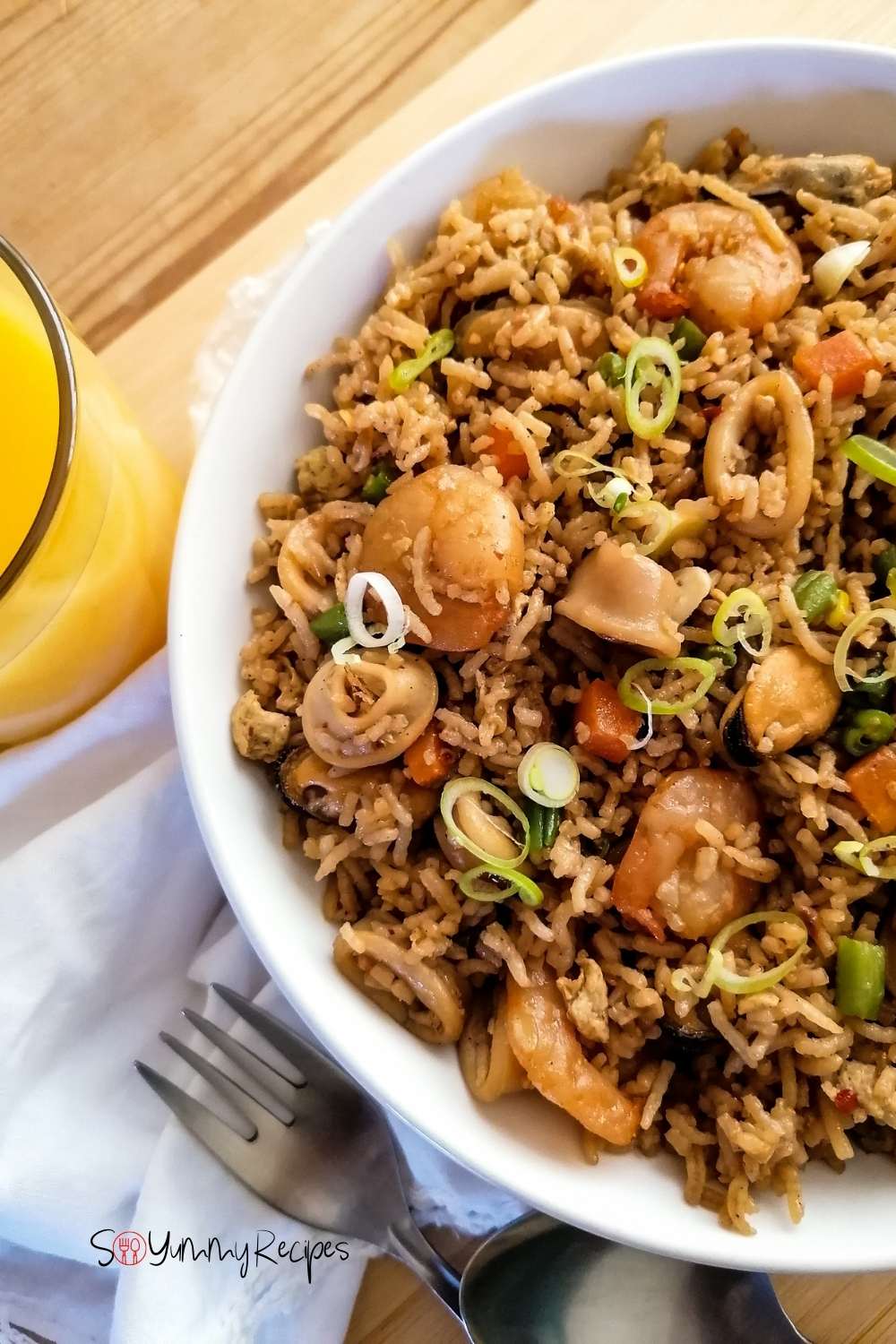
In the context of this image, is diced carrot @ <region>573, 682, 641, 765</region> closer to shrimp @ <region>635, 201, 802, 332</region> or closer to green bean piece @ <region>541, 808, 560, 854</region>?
green bean piece @ <region>541, 808, 560, 854</region>

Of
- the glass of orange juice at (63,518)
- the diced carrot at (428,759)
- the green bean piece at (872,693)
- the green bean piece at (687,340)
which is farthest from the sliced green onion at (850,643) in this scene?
the glass of orange juice at (63,518)

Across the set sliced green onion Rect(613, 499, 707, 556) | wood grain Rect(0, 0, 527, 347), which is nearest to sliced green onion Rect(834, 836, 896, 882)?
sliced green onion Rect(613, 499, 707, 556)

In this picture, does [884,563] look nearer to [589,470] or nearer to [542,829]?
[589,470]

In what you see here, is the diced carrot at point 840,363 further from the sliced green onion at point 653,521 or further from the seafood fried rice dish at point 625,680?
the sliced green onion at point 653,521

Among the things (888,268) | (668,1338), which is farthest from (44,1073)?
(888,268)

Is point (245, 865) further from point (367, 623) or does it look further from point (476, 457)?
point (476, 457)

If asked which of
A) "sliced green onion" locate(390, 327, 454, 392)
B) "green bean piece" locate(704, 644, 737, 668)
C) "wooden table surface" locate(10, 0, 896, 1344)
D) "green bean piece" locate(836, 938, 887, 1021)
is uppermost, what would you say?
"wooden table surface" locate(10, 0, 896, 1344)
